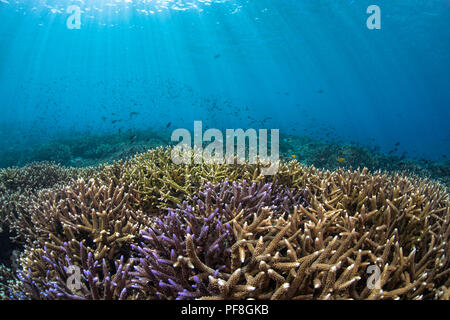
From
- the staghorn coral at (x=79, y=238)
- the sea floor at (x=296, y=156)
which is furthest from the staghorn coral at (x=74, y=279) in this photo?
the sea floor at (x=296, y=156)

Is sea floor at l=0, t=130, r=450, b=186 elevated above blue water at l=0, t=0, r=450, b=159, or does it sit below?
below

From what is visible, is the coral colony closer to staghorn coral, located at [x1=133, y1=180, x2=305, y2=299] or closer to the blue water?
staghorn coral, located at [x1=133, y1=180, x2=305, y2=299]

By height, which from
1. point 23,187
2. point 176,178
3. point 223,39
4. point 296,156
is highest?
point 223,39

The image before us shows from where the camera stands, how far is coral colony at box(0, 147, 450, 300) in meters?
2.29

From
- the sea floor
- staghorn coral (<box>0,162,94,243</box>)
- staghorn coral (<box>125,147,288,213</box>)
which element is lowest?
the sea floor

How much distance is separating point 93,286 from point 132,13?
3900 cm

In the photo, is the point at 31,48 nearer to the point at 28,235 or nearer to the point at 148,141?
the point at 148,141

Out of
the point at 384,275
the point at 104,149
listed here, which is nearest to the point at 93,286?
the point at 384,275

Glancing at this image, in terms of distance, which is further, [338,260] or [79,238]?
[79,238]

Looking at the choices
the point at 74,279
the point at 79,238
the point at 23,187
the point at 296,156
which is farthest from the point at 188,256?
the point at 296,156

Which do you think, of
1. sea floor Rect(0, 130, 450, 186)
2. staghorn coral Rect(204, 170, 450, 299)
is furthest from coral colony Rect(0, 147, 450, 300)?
sea floor Rect(0, 130, 450, 186)

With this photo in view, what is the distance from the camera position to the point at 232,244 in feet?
9.24

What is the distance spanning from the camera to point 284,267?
229cm

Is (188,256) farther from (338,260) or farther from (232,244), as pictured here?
(338,260)
